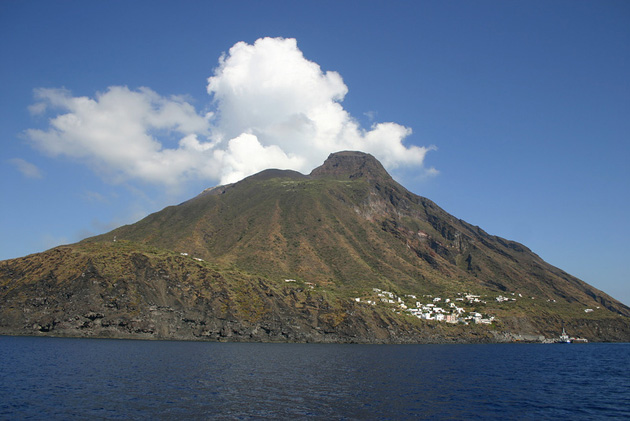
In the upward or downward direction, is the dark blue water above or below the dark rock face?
below

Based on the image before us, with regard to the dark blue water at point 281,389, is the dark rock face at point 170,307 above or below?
above

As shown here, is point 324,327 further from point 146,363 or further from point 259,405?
point 259,405

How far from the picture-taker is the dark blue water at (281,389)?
38750 mm

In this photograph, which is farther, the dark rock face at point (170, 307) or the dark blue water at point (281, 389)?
the dark rock face at point (170, 307)

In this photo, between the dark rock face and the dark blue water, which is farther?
the dark rock face

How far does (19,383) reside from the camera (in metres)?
48.0

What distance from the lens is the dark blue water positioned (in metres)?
38.8

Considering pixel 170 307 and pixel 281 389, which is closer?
pixel 281 389

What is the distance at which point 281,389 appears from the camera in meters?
50.8

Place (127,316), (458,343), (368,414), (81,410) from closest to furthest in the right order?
(81,410) < (368,414) < (127,316) < (458,343)

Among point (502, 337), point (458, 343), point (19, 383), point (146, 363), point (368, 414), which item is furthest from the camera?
point (502, 337)

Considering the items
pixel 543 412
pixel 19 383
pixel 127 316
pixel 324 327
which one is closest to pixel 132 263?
pixel 127 316

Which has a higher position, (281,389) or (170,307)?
(170,307)

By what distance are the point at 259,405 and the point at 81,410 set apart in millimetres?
16423
